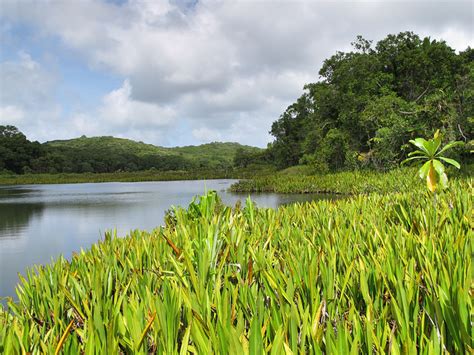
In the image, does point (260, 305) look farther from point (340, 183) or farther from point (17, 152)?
point (17, 152)

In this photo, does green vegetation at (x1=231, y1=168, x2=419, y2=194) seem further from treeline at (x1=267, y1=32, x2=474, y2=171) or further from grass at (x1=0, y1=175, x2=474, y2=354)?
grass at (x1=0, y1=175, x2=474, y2=354)

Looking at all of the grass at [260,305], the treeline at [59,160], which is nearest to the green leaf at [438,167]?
the grass at [260,305]

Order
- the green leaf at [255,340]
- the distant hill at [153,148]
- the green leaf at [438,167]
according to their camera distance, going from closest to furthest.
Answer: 1. the green leaf at [255,340]
2. the green leaf at [438,167]
3. the distant hill at [153,148]

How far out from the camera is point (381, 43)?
3114 centimetres

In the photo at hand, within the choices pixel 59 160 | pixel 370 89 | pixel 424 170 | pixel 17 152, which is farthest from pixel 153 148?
pixel 424 170

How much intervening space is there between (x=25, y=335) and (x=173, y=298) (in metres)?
0.71

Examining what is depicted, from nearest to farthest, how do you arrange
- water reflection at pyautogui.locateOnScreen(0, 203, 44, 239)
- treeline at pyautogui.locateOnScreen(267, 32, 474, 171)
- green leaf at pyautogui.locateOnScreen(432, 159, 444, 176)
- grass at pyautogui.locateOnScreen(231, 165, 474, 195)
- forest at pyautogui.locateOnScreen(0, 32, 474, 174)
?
1. green leaf at pyautogui.locateOnScreen(432, 159, 444, 176)
2. water reflection at pyautogui.locateOnScreen(0, 203, 44, 239)
3. grass at pyautogui.locateOnScreen(231, 165, 474, 195)
4. forest at pyautogui.locateOnScreen(0, 32, 474, 174)
5. treeline at pyautogui.locateOnScreen(267, 32, 474, 171)

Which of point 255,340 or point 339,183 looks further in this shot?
point 339,183

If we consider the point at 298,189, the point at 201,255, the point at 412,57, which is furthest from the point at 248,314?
the point at 412,57

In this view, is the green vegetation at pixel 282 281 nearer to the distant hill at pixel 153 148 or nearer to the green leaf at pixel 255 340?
the green leaf at pixel 255 340

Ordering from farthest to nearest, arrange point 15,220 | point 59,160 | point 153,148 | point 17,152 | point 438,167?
1. point 153,148
2. point 59,160
3. point 17,152
4. point 15,220
5. point 438,167

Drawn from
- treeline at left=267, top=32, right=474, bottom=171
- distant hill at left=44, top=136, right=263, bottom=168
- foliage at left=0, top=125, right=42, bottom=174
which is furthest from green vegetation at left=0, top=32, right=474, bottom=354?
distant hill at left=44, top=136, right=263, bottom=168

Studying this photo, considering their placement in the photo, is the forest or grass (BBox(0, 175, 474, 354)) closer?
grass (BBox(0, 175, 474, 354))

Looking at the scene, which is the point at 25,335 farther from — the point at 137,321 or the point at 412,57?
the point at 412,57
